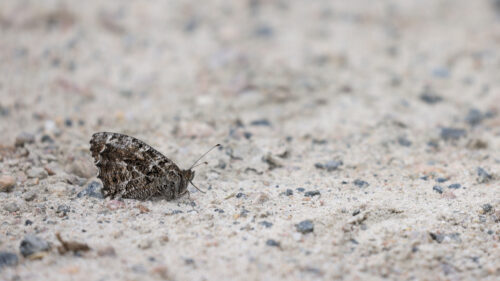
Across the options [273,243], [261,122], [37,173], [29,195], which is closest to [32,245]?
[29,195]

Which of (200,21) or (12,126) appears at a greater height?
(200,21)

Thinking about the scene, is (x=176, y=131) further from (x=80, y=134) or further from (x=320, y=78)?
(x=320, y=78)

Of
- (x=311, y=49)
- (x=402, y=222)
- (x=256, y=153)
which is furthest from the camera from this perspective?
(x=311, y=49)

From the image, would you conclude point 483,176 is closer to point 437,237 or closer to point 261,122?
point 437,237

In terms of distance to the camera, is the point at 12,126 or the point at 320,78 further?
the point at 320,78

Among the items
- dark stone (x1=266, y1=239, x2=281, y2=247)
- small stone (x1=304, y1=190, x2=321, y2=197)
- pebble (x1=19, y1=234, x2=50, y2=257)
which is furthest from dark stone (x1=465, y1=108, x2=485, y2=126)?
pebble (x1=19, y1=234, x2=50, y2=257)

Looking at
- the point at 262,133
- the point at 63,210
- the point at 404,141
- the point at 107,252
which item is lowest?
the point at 107,252

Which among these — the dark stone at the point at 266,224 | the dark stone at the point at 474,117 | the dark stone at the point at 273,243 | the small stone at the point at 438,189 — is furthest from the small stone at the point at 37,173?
the dark stone at the point at 474,117

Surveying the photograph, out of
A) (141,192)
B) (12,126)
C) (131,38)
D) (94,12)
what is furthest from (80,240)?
(94,12)

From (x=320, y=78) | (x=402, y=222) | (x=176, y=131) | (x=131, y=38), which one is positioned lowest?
(x=402, y=222)
